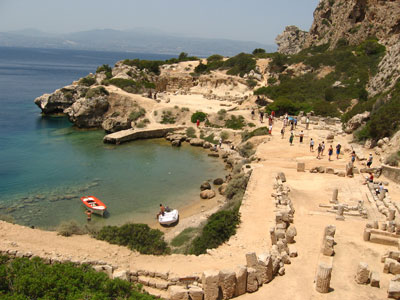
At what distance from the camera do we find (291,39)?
85.2 metres

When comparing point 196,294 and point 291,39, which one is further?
point 291,39

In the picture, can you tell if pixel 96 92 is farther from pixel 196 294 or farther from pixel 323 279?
pixel 323 279

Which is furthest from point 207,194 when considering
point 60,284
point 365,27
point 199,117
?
point 365,27

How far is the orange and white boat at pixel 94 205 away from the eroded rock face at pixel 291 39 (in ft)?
233

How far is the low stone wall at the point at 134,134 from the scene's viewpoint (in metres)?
35.5

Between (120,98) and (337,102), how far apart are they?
947 inches

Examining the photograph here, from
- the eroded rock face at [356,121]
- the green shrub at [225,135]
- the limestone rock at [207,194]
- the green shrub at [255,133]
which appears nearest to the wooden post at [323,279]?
the limestone rock at [207,194]

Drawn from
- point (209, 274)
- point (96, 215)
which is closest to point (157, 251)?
point (209, 274)

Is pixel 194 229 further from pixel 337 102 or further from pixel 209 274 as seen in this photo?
pixel 337 102

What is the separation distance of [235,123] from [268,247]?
2498cm

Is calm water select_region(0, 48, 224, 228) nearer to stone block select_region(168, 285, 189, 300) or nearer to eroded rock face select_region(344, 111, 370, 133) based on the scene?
stone block select_region(168, 285, 189, 300)

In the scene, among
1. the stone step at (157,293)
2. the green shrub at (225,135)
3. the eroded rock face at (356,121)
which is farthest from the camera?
the green shrub at (225,135)

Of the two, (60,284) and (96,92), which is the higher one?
(96,92)

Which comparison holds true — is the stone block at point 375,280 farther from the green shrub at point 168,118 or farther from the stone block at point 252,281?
the green shrub at point 168,118
